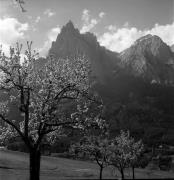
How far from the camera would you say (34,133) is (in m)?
35.6

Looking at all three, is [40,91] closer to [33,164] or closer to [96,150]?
[33,164]

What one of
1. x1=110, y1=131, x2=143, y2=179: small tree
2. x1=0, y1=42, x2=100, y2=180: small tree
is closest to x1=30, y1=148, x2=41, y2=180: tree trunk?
x1=0, y1=42, x2=100, y2=180: small tree

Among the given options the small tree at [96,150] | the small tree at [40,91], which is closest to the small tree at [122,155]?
the small tree at [96,150]

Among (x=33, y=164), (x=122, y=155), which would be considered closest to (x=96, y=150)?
(x=122, y=155)

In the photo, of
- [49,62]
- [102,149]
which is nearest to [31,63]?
[49,62]

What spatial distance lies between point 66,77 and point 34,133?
282 inches

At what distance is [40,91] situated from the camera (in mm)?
32969

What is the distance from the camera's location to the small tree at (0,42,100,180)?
106ft

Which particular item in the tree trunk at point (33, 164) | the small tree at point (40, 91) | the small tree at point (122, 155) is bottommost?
the small tree at point (122, 155)

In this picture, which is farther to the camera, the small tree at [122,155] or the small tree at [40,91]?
the small tree at [122,155]

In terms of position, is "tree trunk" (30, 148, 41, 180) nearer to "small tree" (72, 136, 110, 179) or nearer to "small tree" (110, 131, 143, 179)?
"small tree" (72, 136, 110, 179)

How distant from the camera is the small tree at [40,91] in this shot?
32.3 m

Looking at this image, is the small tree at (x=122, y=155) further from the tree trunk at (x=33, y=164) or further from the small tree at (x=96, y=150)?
the tree trunk at (x=33, y=164)

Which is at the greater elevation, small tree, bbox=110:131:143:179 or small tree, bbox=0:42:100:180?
small tree, bbox=0:42:100:180
